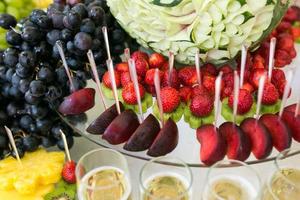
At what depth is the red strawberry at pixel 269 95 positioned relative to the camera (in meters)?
0.91

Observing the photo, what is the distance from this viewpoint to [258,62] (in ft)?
3.38

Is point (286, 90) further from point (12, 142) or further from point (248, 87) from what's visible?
point (12, 142)

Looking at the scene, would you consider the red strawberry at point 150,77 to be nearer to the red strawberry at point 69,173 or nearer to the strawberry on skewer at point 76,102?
the strawberry on skewer at point 76,102

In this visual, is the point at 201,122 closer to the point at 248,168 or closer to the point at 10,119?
the point at 248,168

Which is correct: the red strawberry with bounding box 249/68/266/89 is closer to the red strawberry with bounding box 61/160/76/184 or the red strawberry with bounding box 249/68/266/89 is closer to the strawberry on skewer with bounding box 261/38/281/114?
the strawberry on skewer with bounding box 261/38/281/114

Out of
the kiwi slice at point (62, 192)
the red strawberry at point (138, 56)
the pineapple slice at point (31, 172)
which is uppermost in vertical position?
the red strawberry at point (138, 56)

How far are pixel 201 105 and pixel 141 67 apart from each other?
179 mm

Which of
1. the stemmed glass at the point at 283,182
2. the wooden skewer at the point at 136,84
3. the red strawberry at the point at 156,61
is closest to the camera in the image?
the stemmed glass at the point at 283,182

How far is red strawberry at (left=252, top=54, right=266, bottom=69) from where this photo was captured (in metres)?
1.02

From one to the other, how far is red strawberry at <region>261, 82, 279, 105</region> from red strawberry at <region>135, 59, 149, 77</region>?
0.87 feet

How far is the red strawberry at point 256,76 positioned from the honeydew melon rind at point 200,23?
0.07 metres

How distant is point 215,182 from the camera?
0.73 meters

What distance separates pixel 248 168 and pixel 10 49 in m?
0.56

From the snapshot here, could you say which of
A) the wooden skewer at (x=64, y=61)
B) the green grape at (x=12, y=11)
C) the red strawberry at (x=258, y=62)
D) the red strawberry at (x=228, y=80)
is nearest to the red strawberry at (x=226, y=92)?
the red strawberry at (x=228, y=80)
